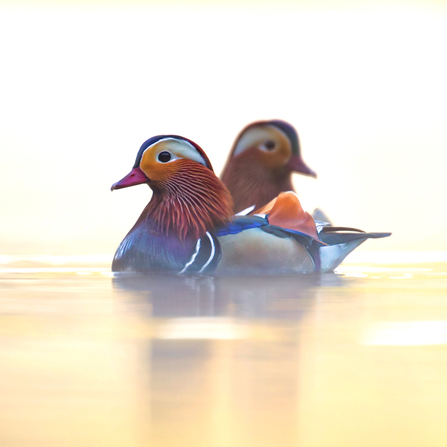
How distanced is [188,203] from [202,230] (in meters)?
0.13

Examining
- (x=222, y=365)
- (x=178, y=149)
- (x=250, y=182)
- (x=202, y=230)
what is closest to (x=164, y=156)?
(x=178, y=149)

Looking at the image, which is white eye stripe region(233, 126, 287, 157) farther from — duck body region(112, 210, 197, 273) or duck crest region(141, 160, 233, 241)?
duck body region(112, 210, 197, 273)

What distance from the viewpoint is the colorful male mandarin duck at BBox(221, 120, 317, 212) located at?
3342mm

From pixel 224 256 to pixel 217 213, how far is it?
221 millimetres

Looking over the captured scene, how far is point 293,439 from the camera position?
2.46 feet

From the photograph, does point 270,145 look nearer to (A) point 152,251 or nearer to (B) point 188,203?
(B) point 188,203

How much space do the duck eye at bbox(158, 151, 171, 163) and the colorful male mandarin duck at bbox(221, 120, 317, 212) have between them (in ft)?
2.92

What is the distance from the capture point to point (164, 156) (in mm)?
2488

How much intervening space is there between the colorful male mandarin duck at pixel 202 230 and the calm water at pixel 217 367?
0.46m

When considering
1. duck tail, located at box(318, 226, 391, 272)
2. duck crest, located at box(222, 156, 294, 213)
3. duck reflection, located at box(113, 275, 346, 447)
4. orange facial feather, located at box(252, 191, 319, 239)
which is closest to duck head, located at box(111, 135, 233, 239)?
orange facial feather, located at box(252, 191, 319, 239)

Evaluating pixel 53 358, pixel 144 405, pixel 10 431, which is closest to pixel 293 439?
pixel 144 405

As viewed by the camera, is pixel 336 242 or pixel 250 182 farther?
pixel 250 182

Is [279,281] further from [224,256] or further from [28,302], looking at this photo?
[28,302]

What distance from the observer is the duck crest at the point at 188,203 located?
2.38 meters
